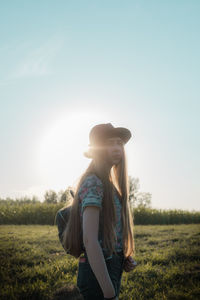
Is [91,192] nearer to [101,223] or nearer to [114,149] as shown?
[101,223]

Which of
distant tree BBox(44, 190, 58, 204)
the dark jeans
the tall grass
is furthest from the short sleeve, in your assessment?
distant tree BBox(44, 190, 58, 204)

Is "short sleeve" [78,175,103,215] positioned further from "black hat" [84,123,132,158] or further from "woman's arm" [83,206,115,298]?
"black hat" [84,123,132,158]

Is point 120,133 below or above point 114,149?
above

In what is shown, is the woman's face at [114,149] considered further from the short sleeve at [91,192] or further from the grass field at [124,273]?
the grass field at [124,273]

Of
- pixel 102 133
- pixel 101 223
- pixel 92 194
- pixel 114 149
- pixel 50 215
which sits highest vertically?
pixel 102 133

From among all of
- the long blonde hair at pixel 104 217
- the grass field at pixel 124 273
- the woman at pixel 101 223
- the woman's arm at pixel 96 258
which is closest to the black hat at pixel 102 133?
the woman at pixel 101 223

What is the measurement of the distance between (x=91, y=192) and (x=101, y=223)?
0.31 meters

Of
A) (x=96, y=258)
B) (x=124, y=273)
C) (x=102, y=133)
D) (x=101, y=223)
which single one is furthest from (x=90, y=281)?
(x=124, y=273)

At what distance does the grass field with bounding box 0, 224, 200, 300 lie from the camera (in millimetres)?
5000

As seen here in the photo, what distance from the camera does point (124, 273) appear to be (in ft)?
20.4

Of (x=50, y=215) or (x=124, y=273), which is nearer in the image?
(x=124, y=273)

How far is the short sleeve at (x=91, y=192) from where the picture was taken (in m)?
2.03

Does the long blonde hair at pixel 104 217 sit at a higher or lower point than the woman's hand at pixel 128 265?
higher

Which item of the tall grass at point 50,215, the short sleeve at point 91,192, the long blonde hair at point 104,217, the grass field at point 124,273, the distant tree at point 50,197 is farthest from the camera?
the distant tree at point 50,197
